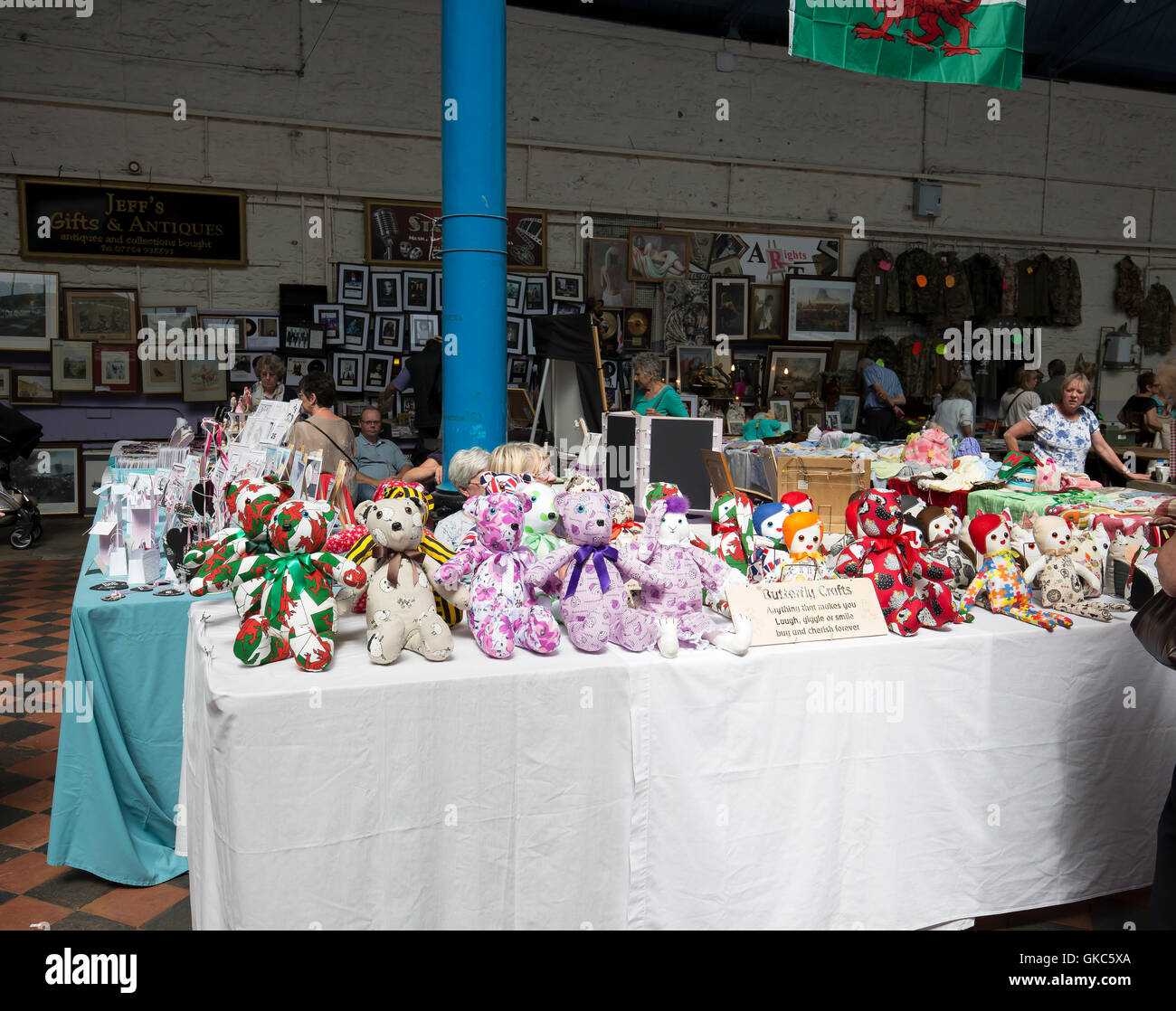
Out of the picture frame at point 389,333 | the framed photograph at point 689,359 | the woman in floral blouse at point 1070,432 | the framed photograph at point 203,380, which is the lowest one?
the woman in floral blouse at point 1070,432

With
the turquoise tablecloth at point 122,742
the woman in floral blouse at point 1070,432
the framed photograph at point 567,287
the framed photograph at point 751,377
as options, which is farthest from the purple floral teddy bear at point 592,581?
the framed photograph at point 751,377

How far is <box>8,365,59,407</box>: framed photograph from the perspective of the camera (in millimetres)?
8852

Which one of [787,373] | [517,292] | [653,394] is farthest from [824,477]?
[787,373]

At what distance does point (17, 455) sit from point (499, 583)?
7170mm

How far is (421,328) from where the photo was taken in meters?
9.79

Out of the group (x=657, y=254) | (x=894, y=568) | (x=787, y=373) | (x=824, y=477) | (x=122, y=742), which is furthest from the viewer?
(x=787, y=373)

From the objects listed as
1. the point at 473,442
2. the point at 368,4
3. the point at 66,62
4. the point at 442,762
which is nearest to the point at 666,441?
the point at 473,442

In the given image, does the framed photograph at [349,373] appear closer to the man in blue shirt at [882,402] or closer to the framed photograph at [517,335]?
the framed photograph at [517,335]

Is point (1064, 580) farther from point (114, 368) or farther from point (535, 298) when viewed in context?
point (114, 368)

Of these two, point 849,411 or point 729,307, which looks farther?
point 849,411

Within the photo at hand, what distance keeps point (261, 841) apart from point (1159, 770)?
250 centimetres

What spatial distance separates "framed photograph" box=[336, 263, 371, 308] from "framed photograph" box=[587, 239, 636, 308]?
248cm

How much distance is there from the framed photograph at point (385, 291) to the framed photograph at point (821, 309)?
466 centimetres

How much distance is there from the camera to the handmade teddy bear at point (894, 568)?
2455 mm
